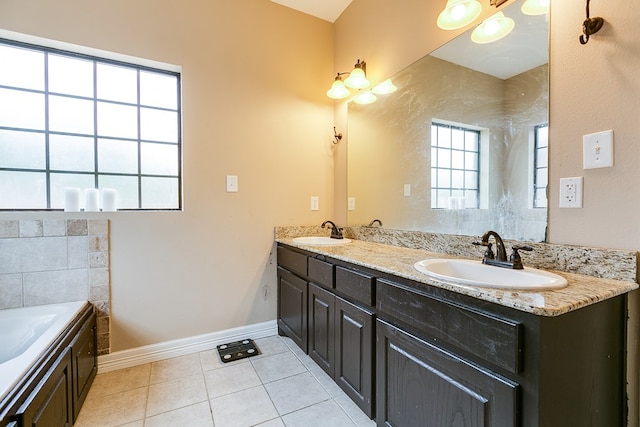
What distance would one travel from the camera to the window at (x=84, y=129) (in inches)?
70.1

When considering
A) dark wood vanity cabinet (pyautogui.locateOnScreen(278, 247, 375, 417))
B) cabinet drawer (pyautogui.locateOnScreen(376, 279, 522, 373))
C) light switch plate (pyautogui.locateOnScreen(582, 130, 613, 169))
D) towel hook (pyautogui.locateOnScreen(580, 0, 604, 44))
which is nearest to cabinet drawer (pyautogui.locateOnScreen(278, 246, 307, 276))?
dark wood vanity cabinet (pyautogui.locateOnScreen(278, 247, 375, 417))

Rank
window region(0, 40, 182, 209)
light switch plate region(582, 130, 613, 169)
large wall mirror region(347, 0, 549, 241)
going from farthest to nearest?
window region(0, 40, 182, 209)
large wall mirror region(347, 0, 549, 241)
light switch plate region(582, 130, 613, 169)

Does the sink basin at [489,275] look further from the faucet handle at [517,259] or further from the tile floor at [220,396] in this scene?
the tile floor at [220,396]

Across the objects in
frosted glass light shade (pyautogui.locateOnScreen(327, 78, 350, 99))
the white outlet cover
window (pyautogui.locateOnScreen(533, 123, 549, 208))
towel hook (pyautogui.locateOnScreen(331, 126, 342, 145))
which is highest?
frosted glass light shade (pyautogui.locateOnScreen(327, 78, 350, 99))

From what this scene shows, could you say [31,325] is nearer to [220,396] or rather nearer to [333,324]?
[220,396]

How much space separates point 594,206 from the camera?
3.58ft

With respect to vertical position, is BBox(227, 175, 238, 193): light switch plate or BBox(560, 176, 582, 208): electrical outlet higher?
BBox(227, 175, 238, 193): light switch plate

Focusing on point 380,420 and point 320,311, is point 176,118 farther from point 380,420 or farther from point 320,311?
point 380,420

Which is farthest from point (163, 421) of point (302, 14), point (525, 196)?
point (302, 14)

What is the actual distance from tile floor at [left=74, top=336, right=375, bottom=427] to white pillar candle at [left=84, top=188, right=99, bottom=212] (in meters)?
1.07

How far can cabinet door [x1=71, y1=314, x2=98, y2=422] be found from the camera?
4.71 ft

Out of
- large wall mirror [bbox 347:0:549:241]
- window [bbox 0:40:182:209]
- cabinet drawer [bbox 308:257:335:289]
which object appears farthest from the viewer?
window [bbox 0:40:182:209]

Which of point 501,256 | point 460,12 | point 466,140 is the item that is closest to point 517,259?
point 501,256

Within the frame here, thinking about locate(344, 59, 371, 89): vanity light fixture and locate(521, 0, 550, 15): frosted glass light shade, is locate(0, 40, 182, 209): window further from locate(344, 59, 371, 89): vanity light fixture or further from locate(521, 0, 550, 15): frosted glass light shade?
locate(521, 0, 550, 15): frosted glass light shade
